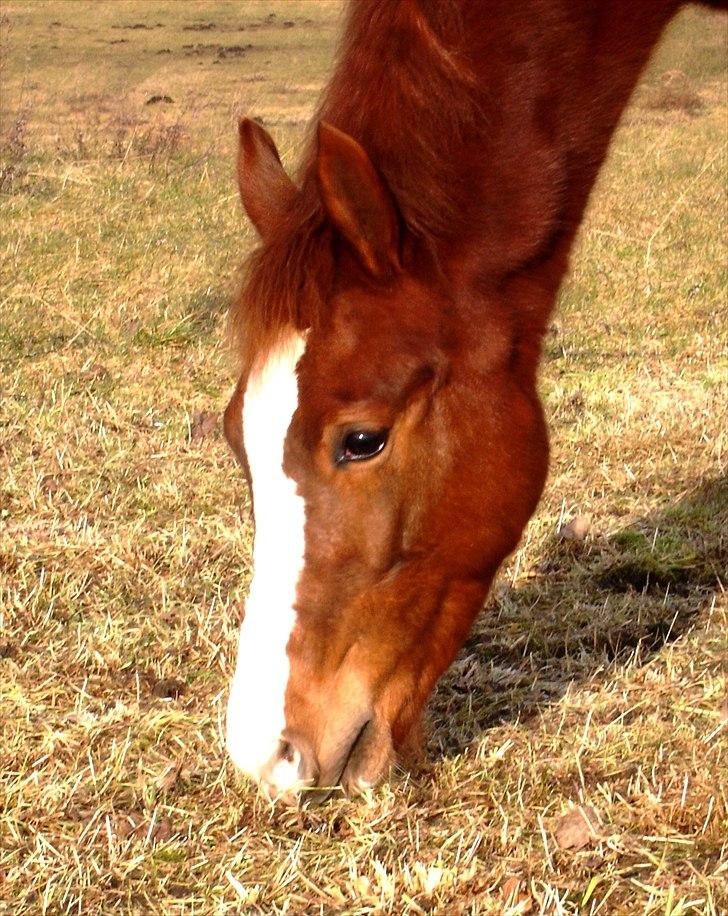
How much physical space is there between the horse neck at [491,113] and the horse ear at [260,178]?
0.17 m

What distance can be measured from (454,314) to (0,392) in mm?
3128

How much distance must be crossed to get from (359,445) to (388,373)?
0.50 ft

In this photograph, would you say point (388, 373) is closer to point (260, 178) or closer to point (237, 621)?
point (260, 178)

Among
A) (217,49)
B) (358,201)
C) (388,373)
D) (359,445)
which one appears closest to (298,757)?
(359,445)

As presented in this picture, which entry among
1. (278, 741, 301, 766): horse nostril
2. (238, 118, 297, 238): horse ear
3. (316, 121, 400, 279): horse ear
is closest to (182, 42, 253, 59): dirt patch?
(238, 118, 297, 238): horse ear

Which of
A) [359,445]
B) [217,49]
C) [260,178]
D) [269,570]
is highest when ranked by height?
[260,178]

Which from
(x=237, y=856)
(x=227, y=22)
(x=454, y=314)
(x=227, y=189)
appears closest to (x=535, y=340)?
(x=454, y=314)

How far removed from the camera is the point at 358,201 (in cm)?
199

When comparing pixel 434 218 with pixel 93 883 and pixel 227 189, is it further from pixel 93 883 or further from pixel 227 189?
pixel 227 189

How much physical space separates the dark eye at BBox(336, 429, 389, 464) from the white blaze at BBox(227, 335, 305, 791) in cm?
11

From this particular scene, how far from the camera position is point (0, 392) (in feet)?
15.6

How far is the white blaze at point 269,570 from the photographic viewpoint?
6.70 feet

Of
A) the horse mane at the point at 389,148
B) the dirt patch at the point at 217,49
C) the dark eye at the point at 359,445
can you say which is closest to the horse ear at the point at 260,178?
the horse mane at the point at 389,148

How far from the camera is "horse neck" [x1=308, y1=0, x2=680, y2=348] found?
2.11 metres
